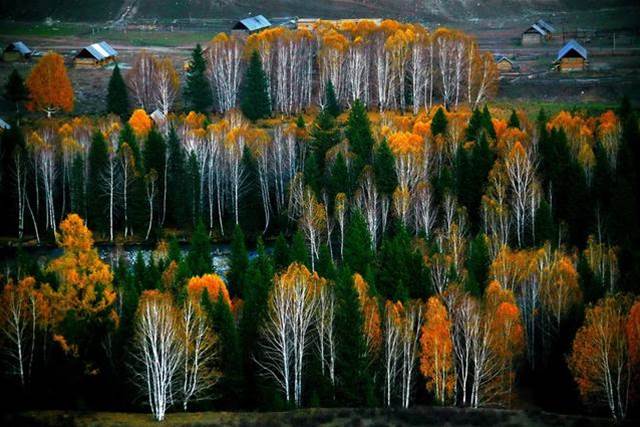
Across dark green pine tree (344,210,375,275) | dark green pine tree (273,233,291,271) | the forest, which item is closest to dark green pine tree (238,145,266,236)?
the forest

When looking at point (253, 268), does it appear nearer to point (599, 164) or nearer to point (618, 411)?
point (618, 411)

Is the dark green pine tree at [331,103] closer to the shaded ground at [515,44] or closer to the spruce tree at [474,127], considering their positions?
the shaded ground at [515,44]

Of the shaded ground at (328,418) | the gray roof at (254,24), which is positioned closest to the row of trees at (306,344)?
the shaded ground at (328,418)

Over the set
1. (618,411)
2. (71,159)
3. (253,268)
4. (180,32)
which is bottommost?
(618,411)

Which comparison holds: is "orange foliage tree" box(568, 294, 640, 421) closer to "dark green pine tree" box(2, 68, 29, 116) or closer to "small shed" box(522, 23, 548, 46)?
"dark green pine tree" box(2, 68, 29, 116)

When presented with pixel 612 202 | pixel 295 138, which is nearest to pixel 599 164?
pixel 612 202

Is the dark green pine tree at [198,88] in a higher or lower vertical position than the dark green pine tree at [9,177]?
higher

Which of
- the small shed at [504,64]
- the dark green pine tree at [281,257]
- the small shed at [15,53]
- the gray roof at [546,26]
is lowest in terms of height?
the dark green pine tree at [281,257]
